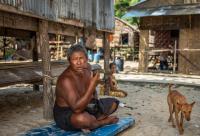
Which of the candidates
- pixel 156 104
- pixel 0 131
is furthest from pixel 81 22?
pixel 0 131

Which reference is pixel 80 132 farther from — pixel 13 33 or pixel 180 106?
pixel 13 33

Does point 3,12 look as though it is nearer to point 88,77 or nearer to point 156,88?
point 88,77

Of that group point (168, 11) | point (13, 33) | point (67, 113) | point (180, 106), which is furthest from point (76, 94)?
point (168, 11)

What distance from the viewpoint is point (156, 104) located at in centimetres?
910

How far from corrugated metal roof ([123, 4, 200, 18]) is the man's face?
43.9 feet

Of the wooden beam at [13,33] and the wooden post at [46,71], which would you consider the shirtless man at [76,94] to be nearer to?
the wooden post at [46,71]

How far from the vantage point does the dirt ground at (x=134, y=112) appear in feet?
20.5

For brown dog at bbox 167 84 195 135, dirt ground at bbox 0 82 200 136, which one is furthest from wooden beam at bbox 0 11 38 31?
brown dog at bbox 167 84 195 135

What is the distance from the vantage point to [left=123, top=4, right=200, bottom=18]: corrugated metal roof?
17.7m

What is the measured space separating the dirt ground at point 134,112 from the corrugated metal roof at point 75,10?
7.46 ft

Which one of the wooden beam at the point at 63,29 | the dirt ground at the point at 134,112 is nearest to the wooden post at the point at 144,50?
the dirt ground at the point at 134,112

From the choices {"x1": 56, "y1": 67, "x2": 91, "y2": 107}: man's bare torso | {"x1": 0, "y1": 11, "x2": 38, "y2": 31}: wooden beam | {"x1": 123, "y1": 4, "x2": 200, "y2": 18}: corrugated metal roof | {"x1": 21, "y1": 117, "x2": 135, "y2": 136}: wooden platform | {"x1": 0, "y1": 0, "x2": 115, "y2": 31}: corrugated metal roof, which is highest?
{"x1": 123, "y1": 4, "x2": 200, "y2": 18}: corrugated metal roof

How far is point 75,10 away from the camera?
27.8 ft

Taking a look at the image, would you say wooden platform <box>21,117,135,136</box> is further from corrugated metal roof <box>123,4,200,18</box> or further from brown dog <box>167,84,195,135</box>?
corrugated metal roof <box>123,4,200,18</box>
